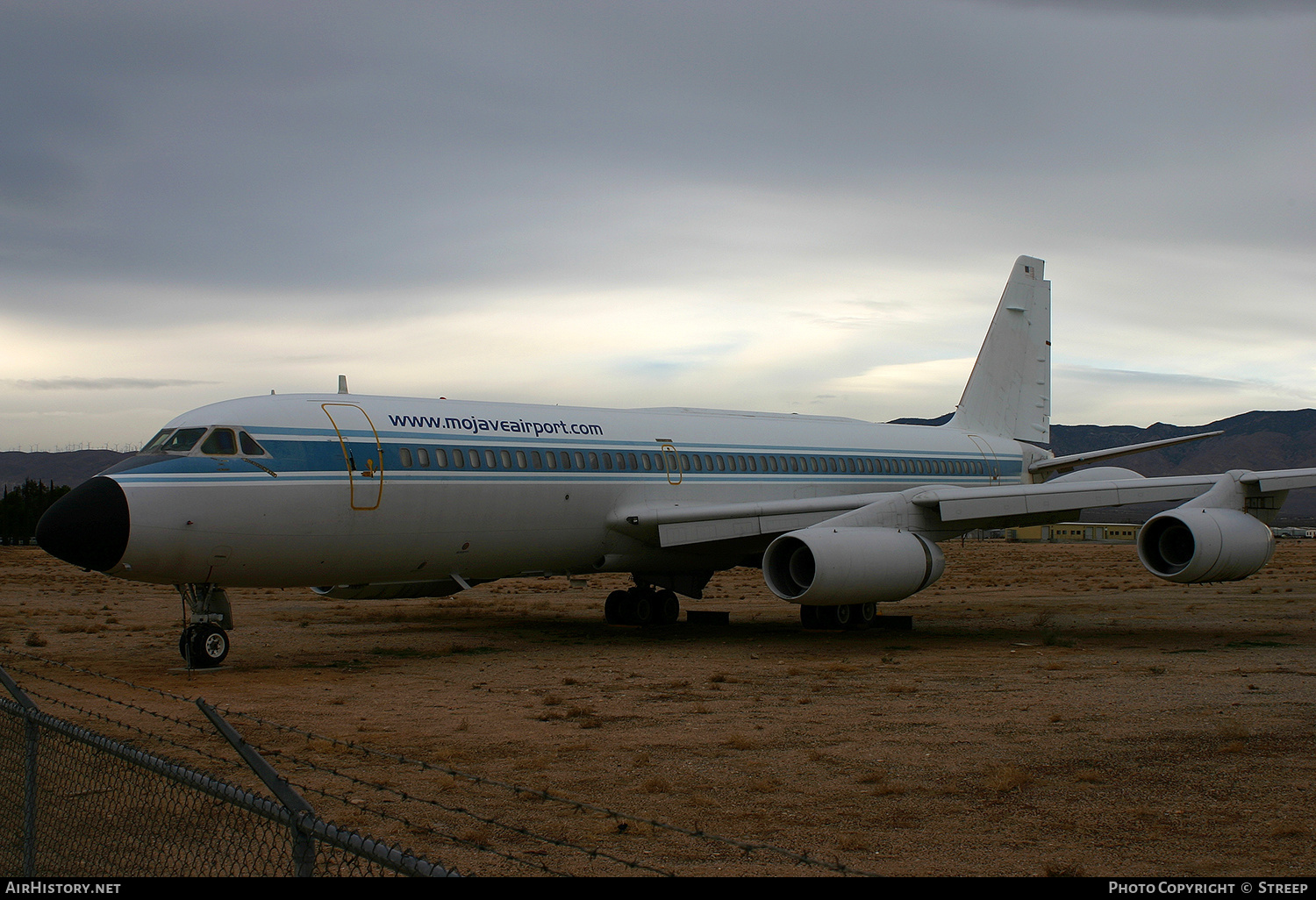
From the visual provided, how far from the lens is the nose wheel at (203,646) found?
47.9 feet

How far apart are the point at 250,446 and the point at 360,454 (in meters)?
1.53

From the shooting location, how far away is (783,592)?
17.5m

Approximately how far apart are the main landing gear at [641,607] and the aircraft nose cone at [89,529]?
411 inches

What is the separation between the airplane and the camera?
14.1 metres

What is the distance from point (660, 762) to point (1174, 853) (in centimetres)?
411

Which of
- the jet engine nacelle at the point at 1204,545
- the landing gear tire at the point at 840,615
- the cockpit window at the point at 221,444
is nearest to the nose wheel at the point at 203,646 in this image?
the cockpit window at the point at 221,444

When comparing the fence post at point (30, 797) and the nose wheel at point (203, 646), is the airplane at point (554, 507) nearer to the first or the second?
the nose wheel at point (203, 646)

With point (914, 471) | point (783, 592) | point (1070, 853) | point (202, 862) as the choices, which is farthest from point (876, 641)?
point (202, 862)

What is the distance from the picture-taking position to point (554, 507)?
1816cm

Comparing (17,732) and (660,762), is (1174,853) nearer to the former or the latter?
(660,762)

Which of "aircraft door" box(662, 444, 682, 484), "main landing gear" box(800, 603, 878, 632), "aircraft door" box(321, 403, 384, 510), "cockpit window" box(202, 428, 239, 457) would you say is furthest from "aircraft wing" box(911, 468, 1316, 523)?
"cockpit window" box(202, 428, 239, 457)

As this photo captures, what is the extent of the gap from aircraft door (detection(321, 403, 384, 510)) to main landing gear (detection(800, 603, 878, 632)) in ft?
28.2

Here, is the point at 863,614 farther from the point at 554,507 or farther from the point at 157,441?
the point at 157,441

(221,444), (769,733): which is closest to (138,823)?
(769,733)
